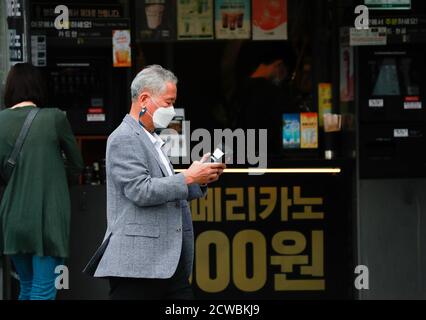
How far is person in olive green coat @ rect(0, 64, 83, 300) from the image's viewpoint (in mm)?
5293

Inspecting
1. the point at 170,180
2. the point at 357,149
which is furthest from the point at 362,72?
the point at 170,180

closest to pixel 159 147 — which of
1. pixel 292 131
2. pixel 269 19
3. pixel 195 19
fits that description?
pixel 292 131

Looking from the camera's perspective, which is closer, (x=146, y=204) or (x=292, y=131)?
(x=146, y=204)

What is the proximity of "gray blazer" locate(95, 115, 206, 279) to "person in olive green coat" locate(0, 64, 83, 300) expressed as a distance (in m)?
1.20

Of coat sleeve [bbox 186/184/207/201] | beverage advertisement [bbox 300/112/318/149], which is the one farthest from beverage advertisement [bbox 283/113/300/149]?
coat sleeve [bbox 186/184/207/201]

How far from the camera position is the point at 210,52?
7.02 metres

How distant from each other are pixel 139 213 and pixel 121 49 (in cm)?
267

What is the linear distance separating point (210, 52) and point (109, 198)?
2986 mm

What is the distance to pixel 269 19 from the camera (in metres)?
→ 6.89

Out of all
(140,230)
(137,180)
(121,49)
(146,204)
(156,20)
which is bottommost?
(140,230)

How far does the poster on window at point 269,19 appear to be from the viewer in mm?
6867

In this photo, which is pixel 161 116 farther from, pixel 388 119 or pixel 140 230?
pixel 388 119

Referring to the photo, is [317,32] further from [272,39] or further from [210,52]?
[210,52]

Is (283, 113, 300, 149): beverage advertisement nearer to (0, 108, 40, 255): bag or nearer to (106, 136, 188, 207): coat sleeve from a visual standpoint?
(0, 108, 40, 255): bag
